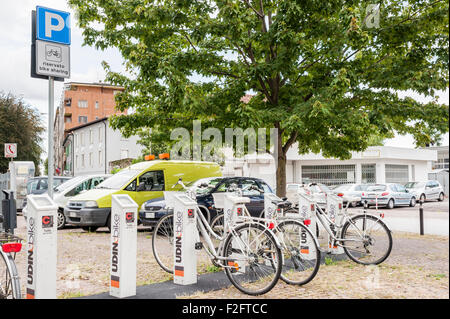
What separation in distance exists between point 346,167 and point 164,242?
3143 cm

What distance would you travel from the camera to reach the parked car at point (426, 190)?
2773 cm

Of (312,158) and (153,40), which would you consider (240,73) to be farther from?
(312,158)

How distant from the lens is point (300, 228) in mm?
5836

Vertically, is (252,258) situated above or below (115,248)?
below

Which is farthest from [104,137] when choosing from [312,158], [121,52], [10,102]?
[121,52]

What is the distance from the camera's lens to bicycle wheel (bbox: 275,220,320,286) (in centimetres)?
569

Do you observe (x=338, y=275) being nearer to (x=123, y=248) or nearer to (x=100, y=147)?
(x=123, y=248)

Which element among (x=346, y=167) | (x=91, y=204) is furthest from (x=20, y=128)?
(x=346, y=167)

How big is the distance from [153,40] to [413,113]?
684 centimetres

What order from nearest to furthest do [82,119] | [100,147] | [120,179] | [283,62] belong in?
[283,62] → [120,179] → [100,147] → [82,119]

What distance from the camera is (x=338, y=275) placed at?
6359 mm

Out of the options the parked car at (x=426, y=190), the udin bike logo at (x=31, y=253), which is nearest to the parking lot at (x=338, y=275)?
the udin bike logo at (x=31, y=253)

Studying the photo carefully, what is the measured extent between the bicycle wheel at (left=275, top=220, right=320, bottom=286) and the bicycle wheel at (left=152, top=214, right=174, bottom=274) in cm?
162

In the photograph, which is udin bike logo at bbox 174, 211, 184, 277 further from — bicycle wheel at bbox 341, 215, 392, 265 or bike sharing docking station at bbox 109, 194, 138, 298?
bicycle wheel at bbox 341, 215, 392, 265
